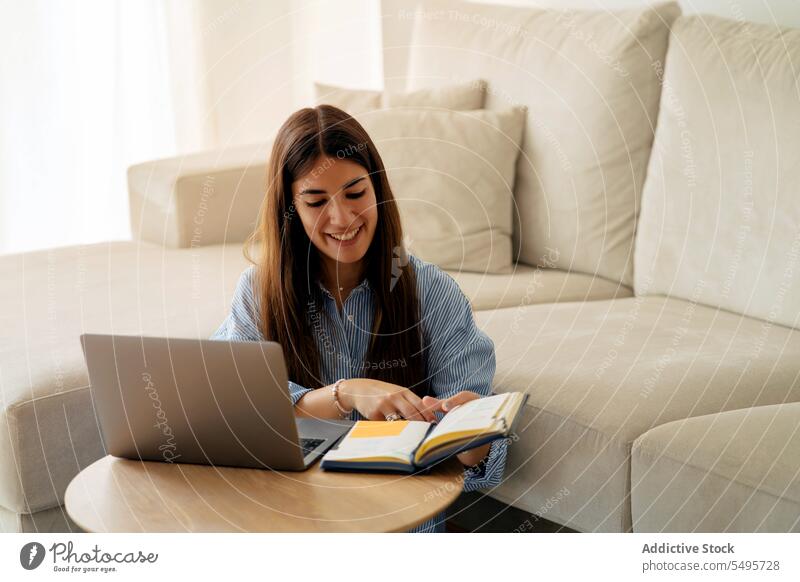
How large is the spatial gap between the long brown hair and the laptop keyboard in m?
0.23

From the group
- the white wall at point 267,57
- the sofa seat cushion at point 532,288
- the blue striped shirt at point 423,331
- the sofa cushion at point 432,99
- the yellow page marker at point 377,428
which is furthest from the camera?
the white wall at point 267,57

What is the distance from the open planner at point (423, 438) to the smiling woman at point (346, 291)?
0.55 feet

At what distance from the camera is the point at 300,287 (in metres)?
1.52

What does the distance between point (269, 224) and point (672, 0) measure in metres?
1.05

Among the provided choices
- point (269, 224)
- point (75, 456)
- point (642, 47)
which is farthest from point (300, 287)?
point (642, 47)

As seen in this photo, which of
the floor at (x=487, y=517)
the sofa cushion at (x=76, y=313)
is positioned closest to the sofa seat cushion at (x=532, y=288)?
the sofa cushion at (x=76, y=313)

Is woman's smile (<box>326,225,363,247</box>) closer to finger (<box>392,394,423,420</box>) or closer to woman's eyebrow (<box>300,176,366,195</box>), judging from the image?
woman's eyebrow (<box>300,176,366,195</box>)

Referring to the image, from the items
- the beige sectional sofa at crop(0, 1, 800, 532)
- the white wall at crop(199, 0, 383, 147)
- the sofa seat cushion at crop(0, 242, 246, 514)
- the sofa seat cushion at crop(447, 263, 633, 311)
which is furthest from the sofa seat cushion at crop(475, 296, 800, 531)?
the white wall at crop(199, 0, 383, 147)

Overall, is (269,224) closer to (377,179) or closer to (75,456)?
(377,179)

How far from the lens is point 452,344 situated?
1.54 m

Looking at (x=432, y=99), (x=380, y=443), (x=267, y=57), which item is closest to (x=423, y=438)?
(x=380, y=443)

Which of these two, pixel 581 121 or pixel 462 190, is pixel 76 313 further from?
pixel 581 121

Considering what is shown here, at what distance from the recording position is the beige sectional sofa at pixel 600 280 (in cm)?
144

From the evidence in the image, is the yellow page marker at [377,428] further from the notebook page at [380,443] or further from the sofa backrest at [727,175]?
the sofa backrest at [727,175]
